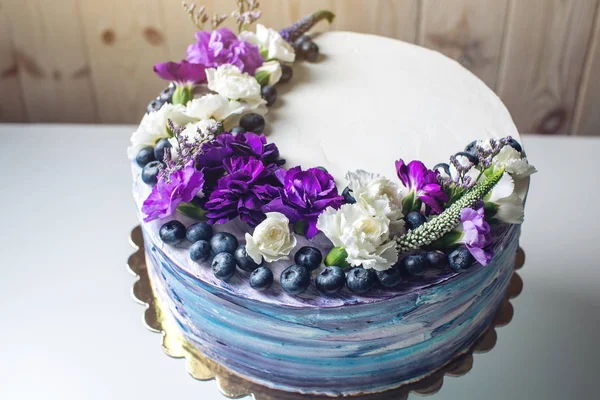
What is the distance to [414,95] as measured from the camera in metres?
1.50

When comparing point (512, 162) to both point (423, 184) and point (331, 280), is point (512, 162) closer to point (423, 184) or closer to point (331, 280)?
point (423, 184)

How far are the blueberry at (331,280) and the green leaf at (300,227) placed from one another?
90 millimetres

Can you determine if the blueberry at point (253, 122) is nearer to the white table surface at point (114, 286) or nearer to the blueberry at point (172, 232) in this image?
the blueberry at point (172, 232)

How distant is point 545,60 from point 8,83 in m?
1.68

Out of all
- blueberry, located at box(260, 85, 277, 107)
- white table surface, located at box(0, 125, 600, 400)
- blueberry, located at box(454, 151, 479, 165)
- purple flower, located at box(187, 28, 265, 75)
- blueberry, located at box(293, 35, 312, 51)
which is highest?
purple flower, located at box(187, 28, 265, 75)

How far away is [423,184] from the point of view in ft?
3.77

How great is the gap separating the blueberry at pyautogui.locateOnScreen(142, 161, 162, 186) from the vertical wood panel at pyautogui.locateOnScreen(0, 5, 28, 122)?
1.17 meters

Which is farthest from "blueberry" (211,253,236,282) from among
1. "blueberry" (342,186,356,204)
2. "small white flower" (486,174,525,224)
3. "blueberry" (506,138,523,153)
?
"blueberry" (506,138,523,153)

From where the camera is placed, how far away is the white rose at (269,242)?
1074 mm

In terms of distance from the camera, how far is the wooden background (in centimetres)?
209

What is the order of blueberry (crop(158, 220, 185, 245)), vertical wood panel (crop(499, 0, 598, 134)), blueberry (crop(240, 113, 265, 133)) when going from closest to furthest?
blueberry (crop(158, 220, 185, 245)) → blueberry (crop(240, 113, 265, 133)) → vertical wood panel (crop(499, 0, 598, 134))

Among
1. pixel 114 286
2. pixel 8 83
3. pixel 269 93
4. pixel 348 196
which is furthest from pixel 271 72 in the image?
pixel 8 83

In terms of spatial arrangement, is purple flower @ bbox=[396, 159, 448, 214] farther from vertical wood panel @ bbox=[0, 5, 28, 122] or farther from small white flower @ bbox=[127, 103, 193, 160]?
vertical wood panel @ bbox=[0, 5, 28, 122]

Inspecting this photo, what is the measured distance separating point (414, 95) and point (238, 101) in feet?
1.23
